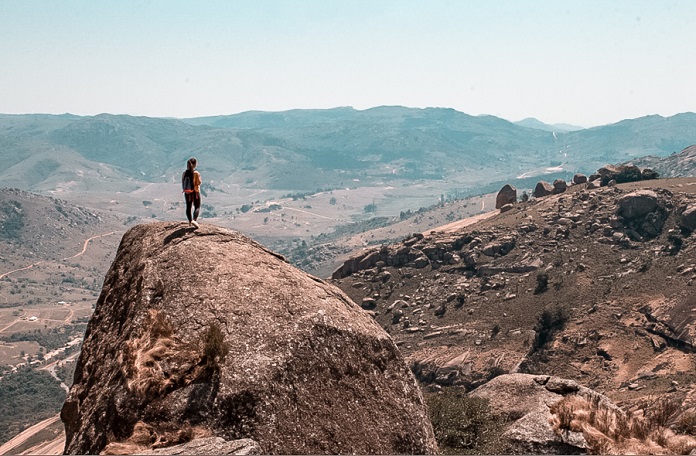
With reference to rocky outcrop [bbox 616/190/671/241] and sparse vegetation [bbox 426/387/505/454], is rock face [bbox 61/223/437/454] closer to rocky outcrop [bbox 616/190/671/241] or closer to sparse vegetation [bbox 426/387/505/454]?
sparse vegetation [bbox 426/387/505/454]

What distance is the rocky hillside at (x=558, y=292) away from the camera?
6072cm

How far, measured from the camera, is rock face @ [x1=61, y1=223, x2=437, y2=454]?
46.4 ft

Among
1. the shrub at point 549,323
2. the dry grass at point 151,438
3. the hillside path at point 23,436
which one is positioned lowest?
the hillside path at point 23,436

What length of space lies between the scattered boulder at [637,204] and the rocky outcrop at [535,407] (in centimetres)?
7963

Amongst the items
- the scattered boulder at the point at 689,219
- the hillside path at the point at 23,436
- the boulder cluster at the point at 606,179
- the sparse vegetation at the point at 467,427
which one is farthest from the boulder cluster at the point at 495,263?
the hillside path at the point at 23,436

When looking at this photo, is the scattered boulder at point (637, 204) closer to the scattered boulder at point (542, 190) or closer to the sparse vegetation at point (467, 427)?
the scattered boulder at point (542, 190)

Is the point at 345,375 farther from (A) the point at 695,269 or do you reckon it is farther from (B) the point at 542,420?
(A) the point at 695,269

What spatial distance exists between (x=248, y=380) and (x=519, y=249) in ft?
286

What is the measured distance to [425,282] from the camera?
313ft

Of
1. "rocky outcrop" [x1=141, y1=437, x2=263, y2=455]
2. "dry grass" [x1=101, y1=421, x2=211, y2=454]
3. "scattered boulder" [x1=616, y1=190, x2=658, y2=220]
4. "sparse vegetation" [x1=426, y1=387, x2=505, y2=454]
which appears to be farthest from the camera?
"scattered boulder" [x1=616, y1=190, x2=658, y2=220]

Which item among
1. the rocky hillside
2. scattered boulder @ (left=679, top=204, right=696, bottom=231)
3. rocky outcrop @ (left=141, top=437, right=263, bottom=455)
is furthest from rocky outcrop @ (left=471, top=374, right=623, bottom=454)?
scattered boulder @ (left=679, top=204, right=696, bottom=231)

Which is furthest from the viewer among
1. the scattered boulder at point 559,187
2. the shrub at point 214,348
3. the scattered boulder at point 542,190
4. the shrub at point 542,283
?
the scattered boulder at point 542,190

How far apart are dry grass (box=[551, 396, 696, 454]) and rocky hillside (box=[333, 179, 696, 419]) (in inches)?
979

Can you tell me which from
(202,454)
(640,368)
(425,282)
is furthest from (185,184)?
(425,282)
